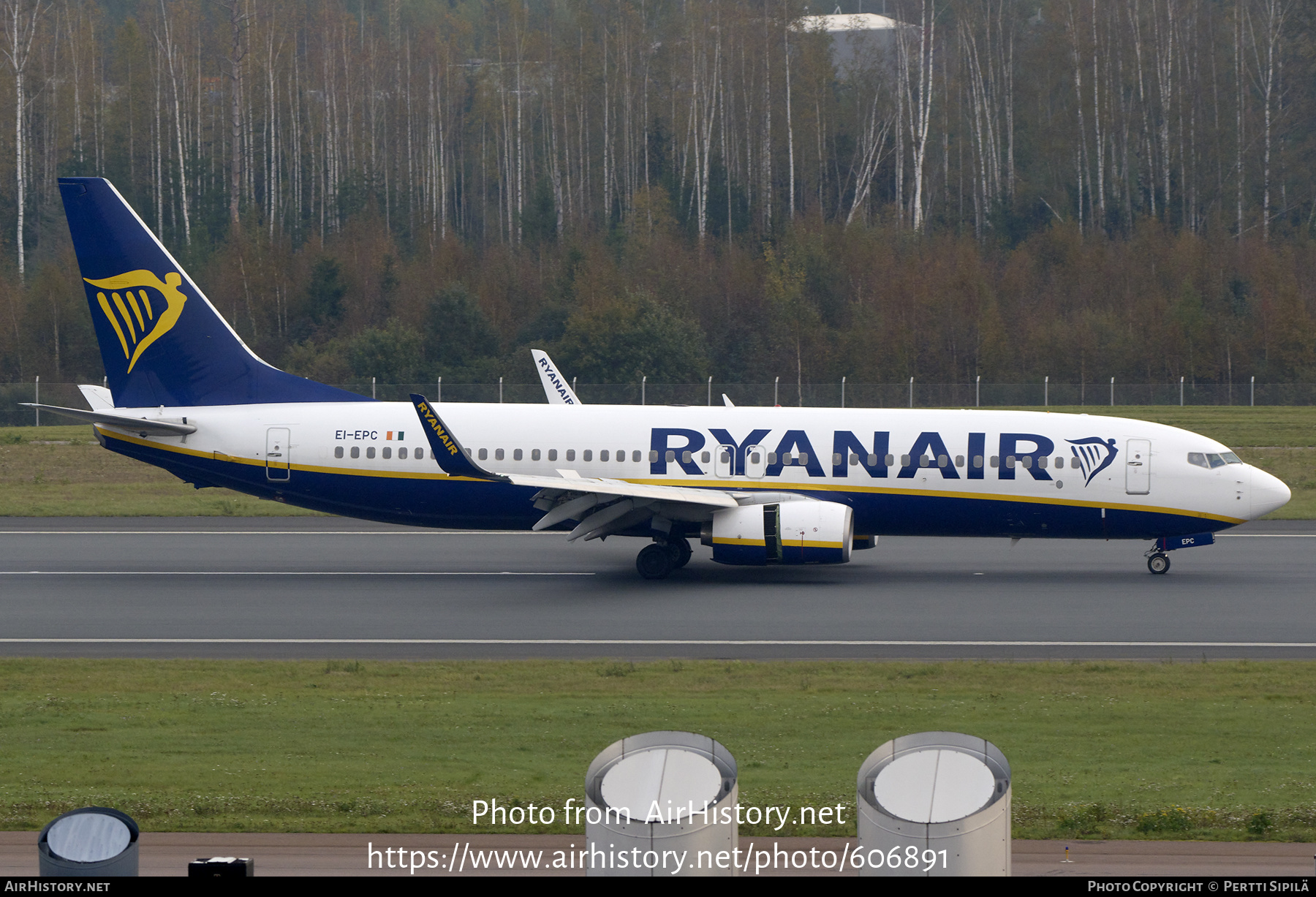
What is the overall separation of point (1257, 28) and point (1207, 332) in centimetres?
2720

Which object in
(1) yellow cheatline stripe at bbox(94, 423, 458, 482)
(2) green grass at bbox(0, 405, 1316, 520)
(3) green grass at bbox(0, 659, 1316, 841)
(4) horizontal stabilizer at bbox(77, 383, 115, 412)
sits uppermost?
(4) horizontal stabilizer at bbox(77, 383, 115, 412)

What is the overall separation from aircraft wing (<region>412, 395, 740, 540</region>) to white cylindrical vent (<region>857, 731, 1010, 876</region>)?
1610 centimetres

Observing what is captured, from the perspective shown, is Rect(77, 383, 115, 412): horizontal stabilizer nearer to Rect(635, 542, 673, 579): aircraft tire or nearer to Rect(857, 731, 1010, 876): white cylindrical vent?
Rect(635, 542, 673, 579): aircraft tire

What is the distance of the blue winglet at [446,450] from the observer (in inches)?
854

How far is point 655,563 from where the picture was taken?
23.9 m

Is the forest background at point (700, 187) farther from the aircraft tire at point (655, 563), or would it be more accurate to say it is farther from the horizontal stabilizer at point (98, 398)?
the aircraft tire at point (655, 563)

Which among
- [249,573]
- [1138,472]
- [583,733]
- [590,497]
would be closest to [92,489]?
[249,573]

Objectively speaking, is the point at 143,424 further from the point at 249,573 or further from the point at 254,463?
the point at 249,573

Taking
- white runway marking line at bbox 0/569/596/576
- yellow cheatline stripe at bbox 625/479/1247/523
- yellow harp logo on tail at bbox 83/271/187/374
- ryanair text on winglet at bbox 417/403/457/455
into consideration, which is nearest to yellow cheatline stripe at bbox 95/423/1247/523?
yellow cheatline stripe at bbox 625/479/1247/523

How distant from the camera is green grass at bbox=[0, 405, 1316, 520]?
33.7 m

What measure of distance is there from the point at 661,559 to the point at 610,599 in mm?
2130

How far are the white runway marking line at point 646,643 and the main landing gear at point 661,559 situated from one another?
16.6 ft

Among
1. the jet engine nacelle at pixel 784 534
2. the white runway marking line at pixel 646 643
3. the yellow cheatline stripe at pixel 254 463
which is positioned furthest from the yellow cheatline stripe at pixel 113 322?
the jet engine nacelle at pixel 784 534

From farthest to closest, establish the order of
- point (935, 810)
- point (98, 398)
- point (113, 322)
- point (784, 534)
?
point (98, 398), point (113, 322), point (784, 534), point (935, 810)
